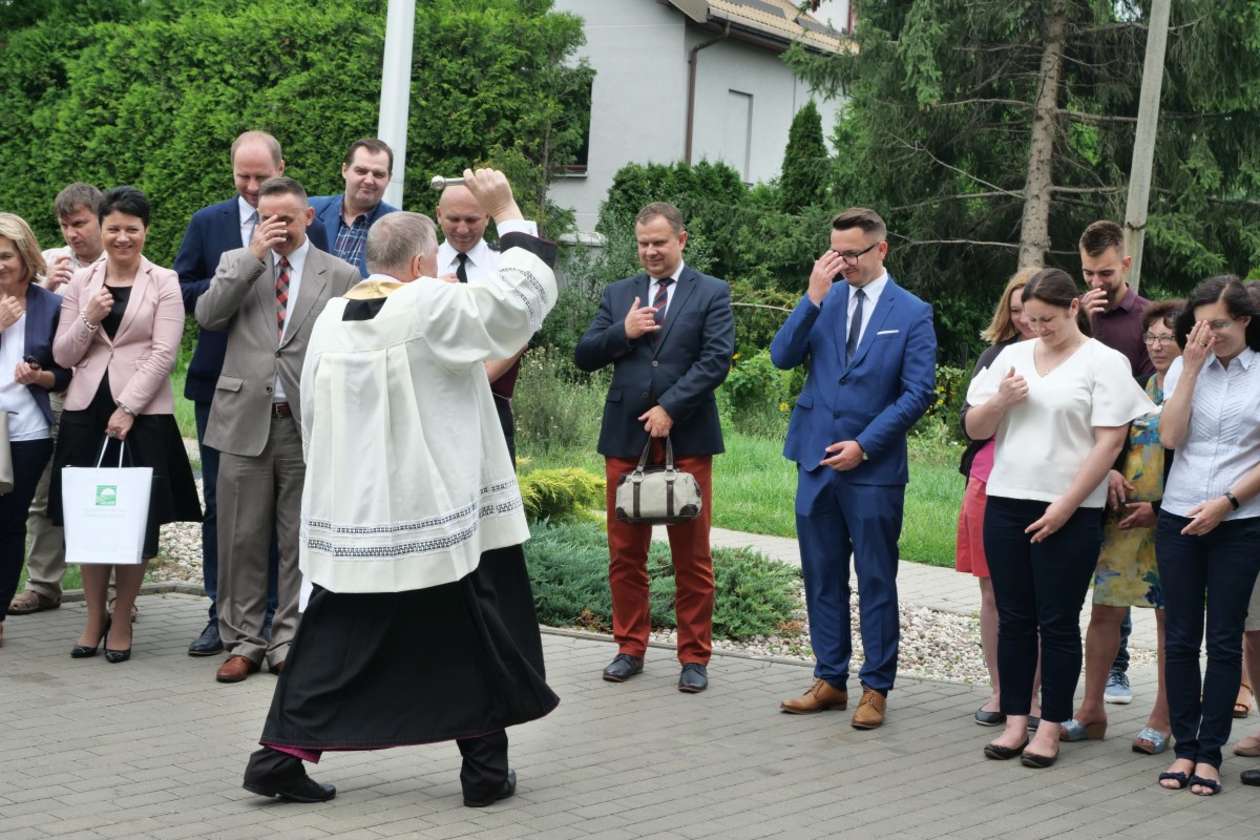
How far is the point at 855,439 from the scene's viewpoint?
720cm

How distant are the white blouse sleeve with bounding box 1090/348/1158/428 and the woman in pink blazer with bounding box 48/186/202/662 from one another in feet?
14.3

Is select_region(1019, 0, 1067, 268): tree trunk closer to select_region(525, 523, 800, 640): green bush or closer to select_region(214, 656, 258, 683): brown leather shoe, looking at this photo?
select_region(525, 523, 800, 640): green bush

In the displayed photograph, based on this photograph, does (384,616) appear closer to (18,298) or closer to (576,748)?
(576,748)

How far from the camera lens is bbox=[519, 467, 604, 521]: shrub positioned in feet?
36.1

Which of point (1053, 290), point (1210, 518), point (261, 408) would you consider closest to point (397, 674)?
point (261, 408)

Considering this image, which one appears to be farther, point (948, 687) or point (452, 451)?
point (948, 687)

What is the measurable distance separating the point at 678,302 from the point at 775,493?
6.74 meters

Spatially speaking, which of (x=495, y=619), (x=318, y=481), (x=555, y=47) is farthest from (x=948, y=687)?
(x=555, y=47)

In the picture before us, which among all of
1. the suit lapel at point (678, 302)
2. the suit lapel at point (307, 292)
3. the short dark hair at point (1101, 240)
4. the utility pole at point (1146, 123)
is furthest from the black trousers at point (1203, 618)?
the utility pole at point (1146, 123)

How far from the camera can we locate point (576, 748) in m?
6.59

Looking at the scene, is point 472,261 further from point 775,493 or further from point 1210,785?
point 775,493

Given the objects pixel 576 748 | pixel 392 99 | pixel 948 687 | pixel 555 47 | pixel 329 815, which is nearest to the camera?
pixel 329 815

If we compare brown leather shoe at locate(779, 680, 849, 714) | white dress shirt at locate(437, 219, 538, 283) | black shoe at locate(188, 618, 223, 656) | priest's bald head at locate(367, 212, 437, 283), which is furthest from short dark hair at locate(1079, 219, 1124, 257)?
black shoe at locate(188, 618, 223, 656)

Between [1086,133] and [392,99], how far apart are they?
45.4 feet
